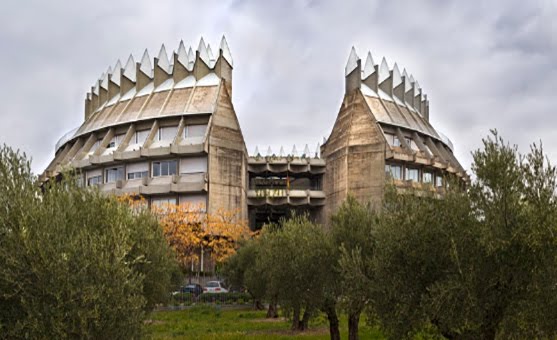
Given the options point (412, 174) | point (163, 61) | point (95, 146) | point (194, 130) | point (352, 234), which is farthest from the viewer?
point (163, 61)

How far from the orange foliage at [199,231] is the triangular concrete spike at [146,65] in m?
26.9

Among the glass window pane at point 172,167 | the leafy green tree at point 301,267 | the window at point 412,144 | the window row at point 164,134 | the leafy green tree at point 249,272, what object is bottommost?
the leafy green tree at point 249,272

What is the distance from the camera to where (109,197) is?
14.9 m

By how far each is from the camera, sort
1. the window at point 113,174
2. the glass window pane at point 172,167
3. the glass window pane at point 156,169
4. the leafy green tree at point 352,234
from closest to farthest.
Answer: the leafy green tree at point 352,234
the glass window pane at point 172,167
the glass window pane at point 156,169
the window at point 113,174

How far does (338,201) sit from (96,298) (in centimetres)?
5924

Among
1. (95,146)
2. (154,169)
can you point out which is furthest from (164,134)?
(95,146)

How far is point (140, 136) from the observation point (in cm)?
7288

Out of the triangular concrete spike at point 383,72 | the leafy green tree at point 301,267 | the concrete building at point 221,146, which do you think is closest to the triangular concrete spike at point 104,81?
the concrete building at point 221,146

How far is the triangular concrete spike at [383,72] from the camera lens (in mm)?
81750

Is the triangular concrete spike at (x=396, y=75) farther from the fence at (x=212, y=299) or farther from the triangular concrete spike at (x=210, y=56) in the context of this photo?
the fence at (x=212, y=299)

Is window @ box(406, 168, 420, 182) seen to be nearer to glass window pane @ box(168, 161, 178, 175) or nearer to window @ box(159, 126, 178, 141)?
glass window pane @ box(168, 161, 178, 175)

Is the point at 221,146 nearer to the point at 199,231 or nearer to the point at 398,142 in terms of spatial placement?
the point at 199,231

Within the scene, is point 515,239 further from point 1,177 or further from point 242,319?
point 242,319

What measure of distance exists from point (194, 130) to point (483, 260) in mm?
60630
